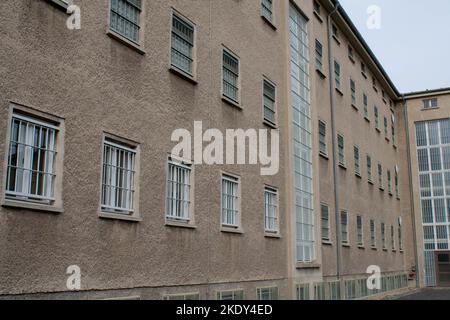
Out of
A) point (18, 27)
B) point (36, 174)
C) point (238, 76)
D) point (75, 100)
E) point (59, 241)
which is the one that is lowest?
point (59, 241)

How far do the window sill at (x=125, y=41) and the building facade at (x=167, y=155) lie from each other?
0.03 meters

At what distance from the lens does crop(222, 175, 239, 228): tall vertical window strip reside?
13.1 meters

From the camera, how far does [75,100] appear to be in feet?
28.4

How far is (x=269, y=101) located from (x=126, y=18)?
7025 millimetres

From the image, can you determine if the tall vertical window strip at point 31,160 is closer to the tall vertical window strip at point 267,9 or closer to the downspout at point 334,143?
the tall vertical window strip at point 267,9

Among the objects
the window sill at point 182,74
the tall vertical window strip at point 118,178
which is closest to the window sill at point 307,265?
the window sill at point 182,74

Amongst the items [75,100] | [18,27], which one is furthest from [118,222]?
[18,27]

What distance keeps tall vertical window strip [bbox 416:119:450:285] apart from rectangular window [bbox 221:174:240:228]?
2662 cm

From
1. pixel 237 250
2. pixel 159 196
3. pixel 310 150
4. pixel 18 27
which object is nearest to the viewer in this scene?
pixel 18 27

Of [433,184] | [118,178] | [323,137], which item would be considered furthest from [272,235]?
[433,184]

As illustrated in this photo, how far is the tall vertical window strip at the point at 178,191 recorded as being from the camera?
11.1m

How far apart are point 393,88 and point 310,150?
63.7 feet

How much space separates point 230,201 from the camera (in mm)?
13430

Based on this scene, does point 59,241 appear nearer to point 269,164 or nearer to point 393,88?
point 269,164
